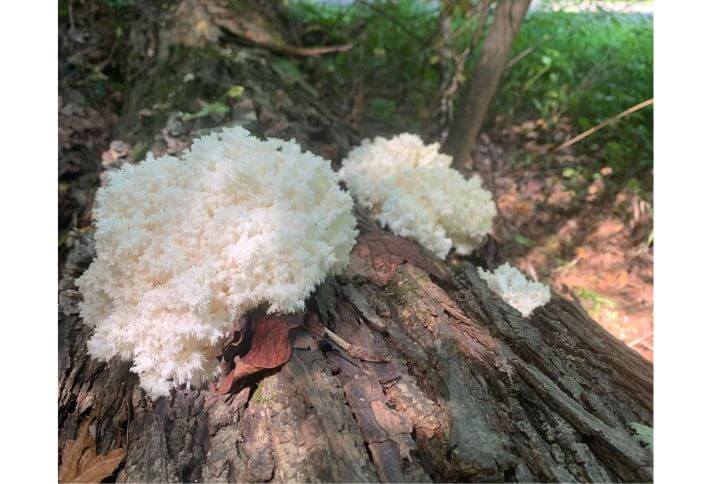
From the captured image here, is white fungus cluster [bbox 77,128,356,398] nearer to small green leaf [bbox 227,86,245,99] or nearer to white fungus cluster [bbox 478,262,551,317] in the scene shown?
white fungus cluster [bbox 478,262,551,317]

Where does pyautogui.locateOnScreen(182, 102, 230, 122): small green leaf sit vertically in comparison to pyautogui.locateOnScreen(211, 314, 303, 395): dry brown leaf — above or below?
above

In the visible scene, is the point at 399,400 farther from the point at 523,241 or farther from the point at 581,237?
the point at 581,237

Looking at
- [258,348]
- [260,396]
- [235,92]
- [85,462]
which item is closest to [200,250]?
[258,348]

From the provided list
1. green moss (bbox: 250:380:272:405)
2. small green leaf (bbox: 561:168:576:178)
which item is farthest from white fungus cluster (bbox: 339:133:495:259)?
small green leaf (bbox: 561:168:576:178)

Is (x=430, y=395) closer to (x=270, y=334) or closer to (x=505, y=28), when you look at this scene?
(x=270, y=334)

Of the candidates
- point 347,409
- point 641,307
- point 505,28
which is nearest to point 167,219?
point 347,409

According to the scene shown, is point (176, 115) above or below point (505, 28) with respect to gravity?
below
